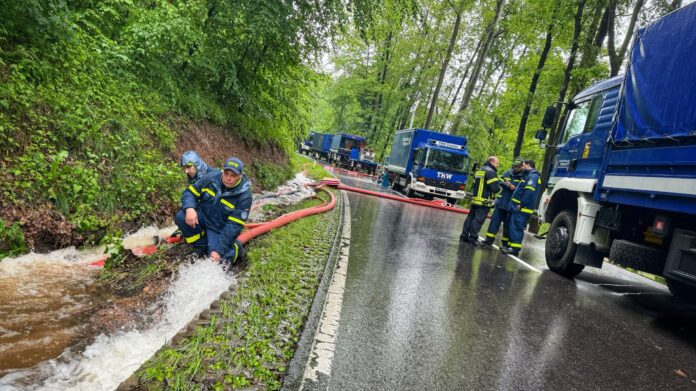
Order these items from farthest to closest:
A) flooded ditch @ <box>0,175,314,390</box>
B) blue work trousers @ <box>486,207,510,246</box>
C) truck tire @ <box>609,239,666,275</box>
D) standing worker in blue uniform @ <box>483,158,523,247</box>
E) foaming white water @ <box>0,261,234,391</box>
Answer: blue work trousers @ <box>486,207,510,246</box>
standing worker in blue uniform @ <box>483,158,523,247</box>
truck tire @ <box>609,239,666,275</box>
flooded ditch @ <box>0,175,314,390</box>
foaming white water @ <box>0,261,234,391</box>

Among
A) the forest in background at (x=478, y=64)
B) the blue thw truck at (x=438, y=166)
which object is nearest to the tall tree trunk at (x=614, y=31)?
the forest in background at (x=478, y=64)

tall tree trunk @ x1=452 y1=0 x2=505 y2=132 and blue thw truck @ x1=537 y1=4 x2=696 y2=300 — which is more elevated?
tall tree trunk @ x1=452 y1=0 x2=505 y2=132

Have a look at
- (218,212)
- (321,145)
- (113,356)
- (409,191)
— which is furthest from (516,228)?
(321,145)

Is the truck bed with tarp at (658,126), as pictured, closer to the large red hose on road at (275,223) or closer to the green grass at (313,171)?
the large red hose on road at (275,223)

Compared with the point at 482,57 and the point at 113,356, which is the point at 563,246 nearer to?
the point at 113,356

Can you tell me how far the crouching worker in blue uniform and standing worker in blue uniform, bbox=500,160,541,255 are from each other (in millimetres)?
5578

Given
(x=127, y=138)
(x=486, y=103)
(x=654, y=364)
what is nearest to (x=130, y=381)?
(x=654, y=364)

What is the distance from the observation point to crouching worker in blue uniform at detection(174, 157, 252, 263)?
191 inches

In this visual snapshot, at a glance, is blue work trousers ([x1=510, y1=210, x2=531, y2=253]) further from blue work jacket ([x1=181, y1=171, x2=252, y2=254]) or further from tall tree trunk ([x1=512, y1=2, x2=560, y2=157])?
tall tree trunk ([x1=512, y1=2, x2=560, y2=157])

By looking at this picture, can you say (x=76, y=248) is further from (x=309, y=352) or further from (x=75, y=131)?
(x=309, y=352)

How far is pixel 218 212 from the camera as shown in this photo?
16.8ft

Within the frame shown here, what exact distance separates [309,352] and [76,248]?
11.8 feet

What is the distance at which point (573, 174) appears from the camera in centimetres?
712

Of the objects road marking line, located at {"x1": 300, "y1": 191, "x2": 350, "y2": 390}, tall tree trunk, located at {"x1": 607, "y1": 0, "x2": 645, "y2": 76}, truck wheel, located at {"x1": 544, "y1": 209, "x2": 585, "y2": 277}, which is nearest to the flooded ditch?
road marking line, located at {"x1": 300, "y1": 191, "x2": 350, "y2": 390}
